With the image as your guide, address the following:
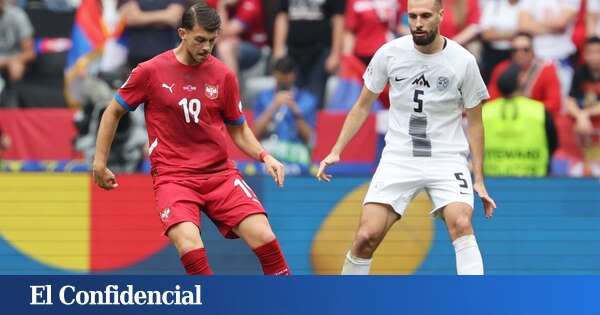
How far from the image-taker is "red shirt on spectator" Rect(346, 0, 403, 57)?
1440 centimetres

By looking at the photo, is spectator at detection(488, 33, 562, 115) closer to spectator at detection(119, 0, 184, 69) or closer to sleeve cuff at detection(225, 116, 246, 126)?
spectator at detection(119, 0, 184, 69)

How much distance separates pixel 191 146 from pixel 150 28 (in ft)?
17.5

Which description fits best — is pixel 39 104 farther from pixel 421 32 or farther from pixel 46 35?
pixel 421 32

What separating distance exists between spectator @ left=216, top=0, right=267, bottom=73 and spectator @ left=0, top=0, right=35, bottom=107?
2.06m

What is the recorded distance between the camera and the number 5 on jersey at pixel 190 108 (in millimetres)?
9250

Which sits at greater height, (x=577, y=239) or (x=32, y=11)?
(x=32, y=11)

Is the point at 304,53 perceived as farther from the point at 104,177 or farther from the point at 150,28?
the point at 104,177

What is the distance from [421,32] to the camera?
9211 mm

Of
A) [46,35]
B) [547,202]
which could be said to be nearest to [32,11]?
[46,35]

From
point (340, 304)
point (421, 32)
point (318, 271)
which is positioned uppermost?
point (421, 32)

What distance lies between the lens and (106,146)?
9289 mm

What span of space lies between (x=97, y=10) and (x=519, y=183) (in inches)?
204

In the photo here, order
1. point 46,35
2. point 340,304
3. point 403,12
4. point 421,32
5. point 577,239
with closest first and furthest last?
point 340,304
point 421,32
point 577,239
point 403,12
point 46,35

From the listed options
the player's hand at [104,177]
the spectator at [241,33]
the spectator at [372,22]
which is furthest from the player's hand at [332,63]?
the player's hand at [104,177]
